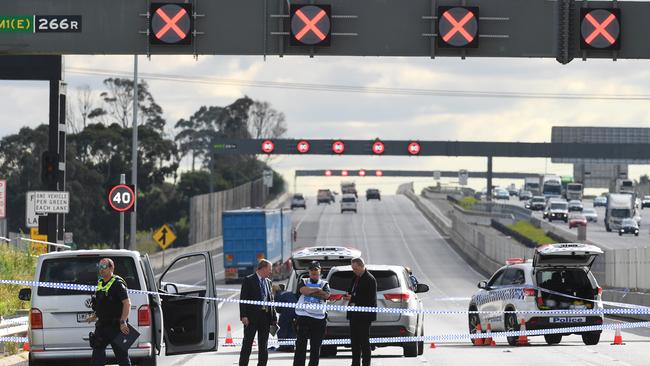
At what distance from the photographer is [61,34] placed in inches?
1019

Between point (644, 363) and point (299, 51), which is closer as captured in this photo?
point (644, 363)

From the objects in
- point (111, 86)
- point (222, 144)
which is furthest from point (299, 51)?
point (111, 86)

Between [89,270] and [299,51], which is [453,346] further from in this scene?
[89,270]

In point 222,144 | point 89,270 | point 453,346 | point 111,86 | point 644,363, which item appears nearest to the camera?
point 89,270

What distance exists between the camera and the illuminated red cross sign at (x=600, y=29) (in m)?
24.9

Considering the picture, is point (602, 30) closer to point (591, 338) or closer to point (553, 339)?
point (591, 338)

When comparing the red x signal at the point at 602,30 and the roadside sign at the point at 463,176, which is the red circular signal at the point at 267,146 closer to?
the red x signal at the point at 602,30

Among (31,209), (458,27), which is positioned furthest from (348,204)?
(458,27)

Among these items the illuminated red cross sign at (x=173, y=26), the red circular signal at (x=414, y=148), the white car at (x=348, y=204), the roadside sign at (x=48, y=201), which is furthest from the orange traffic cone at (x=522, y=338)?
the white car at (x=348, y=204)

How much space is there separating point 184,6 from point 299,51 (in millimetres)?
2212

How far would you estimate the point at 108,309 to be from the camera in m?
16.2

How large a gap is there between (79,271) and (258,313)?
93.5 inches

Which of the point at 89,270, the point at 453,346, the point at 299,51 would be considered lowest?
the point at 453,346

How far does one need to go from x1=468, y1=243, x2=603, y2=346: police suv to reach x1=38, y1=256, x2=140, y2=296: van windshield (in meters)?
9.70
